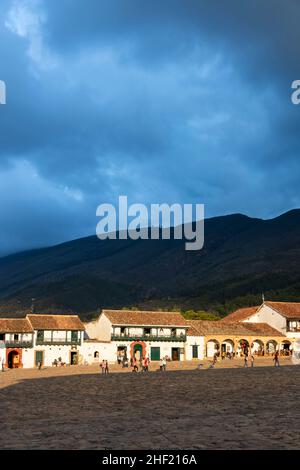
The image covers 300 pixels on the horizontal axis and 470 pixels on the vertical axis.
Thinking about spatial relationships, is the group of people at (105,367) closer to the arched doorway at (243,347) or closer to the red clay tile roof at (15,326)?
the red clay tile roof at (15,326)

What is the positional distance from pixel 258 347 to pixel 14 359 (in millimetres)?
30231

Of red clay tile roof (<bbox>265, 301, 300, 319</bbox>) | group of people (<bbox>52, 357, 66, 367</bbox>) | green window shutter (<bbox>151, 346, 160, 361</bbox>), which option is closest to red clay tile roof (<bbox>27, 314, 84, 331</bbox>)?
group of people (<bbox>52, 357, 66, 367</bbox>)

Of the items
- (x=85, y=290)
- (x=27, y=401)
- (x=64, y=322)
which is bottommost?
(x=27, y=401)

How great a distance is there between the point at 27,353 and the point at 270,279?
91.2m

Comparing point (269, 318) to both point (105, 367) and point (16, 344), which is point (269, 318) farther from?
point (105, 367)

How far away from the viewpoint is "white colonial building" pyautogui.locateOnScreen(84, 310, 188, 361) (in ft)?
212

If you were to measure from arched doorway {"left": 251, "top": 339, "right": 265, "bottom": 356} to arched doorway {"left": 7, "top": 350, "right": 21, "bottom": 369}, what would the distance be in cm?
2844

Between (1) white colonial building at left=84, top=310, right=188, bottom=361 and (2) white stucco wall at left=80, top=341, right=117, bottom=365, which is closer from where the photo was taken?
(2) white stucco wall at left=80, top=341, right=117, bottom=365

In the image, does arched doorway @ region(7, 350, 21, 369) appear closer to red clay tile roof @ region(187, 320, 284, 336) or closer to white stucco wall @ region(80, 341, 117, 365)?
white stucco wall @ region(80, 341, 117, 365)

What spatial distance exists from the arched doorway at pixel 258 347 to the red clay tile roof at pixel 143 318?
939 cm

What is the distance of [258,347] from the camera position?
70.2 m

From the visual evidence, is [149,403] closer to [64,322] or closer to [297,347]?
[64,322]
